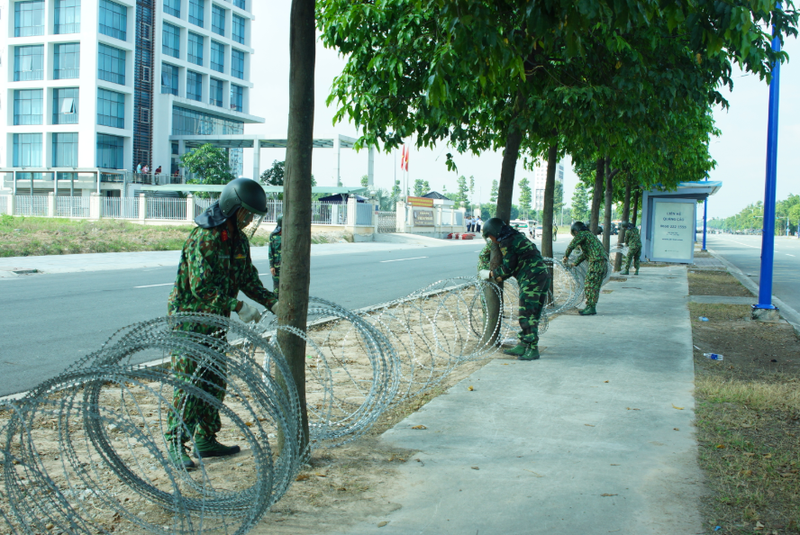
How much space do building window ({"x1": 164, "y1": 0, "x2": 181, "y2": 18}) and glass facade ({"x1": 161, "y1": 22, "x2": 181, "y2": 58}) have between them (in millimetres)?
1002

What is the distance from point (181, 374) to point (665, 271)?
20.5m

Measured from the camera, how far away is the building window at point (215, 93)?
2341 inches

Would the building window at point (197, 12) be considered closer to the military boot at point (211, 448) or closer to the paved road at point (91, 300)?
the paved road at point (91, 300)

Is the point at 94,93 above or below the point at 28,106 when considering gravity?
above

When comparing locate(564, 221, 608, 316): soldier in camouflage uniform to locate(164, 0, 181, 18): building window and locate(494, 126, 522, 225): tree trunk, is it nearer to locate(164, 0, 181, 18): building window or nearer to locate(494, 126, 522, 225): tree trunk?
locate(494, 126, 522, 225): tree trunk

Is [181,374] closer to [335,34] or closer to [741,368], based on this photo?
[335,34]

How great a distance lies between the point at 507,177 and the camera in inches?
328

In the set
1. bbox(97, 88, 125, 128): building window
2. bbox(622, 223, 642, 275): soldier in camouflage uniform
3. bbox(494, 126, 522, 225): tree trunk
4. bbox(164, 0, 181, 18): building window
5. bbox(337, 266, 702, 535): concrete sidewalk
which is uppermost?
bbox(164, 0, 181, 18): building window

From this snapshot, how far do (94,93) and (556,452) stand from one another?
51190 millimetres

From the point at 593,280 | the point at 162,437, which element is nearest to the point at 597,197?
the point at 593,280

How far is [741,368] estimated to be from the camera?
23.9 feet

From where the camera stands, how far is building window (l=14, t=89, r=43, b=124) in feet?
165

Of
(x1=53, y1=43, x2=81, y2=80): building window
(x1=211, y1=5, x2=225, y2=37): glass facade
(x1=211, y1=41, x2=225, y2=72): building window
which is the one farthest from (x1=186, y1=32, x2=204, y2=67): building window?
(x1=53, y1=43, x2=81, y2=80): building window

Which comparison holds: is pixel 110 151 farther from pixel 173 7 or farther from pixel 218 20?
pixel 218 20
